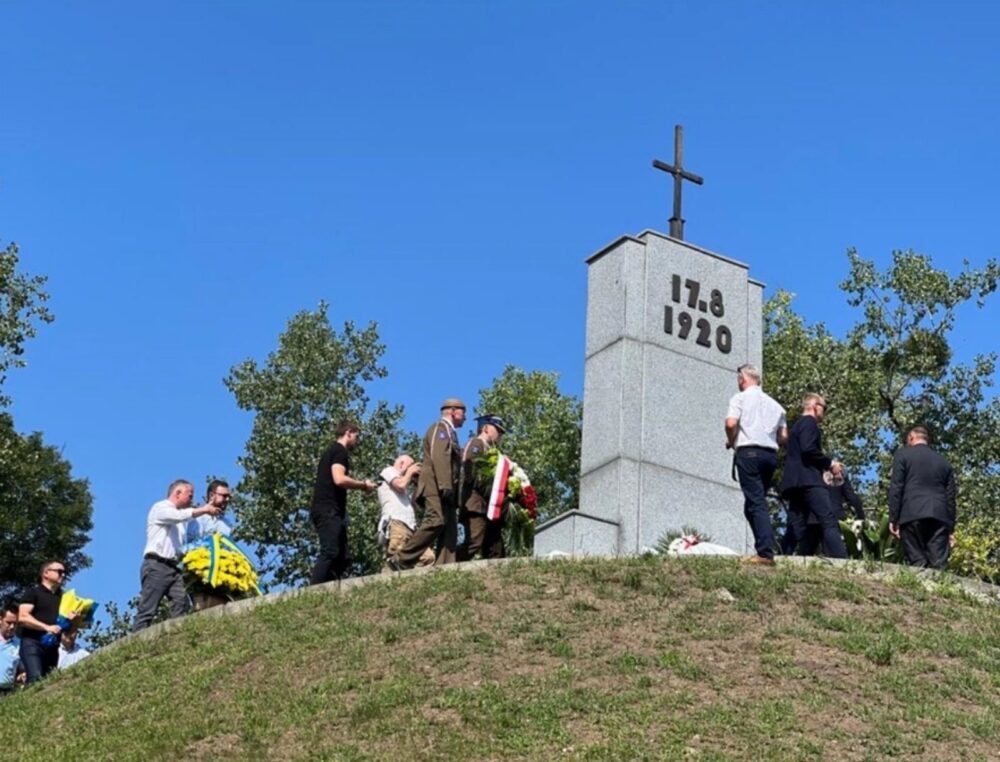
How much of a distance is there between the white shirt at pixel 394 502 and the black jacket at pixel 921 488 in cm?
453

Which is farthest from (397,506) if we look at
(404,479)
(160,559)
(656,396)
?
(656,396)

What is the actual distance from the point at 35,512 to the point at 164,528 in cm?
2189

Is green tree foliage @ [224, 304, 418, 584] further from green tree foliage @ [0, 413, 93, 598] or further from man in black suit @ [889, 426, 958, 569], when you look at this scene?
man in black suit @ [889, 426, 958, 569]

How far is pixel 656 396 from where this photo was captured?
68.6 feet

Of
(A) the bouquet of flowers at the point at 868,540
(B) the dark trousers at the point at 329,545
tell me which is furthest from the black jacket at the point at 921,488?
(B) the dark trousers at the point at 329,545

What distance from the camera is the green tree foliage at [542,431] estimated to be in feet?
125

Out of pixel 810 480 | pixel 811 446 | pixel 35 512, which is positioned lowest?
pixel 810 480

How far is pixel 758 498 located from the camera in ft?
53.4

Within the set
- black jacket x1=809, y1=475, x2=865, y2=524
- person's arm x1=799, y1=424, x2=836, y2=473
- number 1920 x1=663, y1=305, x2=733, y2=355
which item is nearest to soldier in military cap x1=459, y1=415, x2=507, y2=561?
person's arm x1=799, y1=424, x2=836, y2=473

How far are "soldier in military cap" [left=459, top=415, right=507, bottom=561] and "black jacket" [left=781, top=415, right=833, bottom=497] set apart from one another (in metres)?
2.81

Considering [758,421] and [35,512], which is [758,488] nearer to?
[758,421]

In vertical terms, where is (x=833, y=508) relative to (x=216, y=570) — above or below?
above

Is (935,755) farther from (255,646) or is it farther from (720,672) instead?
(255,646)

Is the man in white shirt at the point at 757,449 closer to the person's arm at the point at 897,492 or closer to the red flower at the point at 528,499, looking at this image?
the person's arm at the point at 897,492
